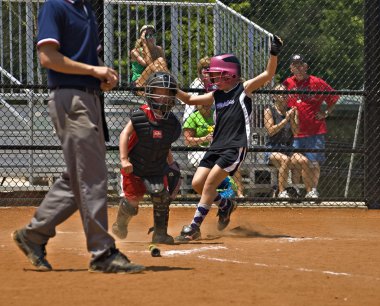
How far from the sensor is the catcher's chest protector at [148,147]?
8.89 metres

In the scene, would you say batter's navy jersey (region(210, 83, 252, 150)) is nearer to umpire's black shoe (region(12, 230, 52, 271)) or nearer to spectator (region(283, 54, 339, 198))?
umpire's black shoe (region(12, 230, 52, 271))

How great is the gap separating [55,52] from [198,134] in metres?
6.28

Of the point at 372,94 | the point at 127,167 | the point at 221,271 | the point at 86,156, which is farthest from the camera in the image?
the point at 372,94

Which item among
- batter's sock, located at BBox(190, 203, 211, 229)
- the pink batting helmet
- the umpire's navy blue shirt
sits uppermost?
the umpire's navy blue shirt

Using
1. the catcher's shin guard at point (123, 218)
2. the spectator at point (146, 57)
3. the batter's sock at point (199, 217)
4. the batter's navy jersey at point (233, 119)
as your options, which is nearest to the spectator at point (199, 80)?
the spectator at point (146, 57)

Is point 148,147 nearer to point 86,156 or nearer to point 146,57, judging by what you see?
point 86,156

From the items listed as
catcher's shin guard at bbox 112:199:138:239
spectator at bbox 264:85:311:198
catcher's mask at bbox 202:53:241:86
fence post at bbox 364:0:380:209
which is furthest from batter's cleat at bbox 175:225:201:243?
fence post at bbox 364:0:380:209

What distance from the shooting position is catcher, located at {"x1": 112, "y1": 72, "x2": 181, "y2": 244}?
28.8ft

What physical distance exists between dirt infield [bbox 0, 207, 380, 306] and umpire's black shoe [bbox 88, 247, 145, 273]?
7cm

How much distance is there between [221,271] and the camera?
6727 millimetres

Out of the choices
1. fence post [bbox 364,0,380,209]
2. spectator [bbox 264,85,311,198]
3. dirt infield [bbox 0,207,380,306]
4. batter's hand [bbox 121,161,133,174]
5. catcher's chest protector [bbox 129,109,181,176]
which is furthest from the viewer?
Result: spectator [bbox 264,85,311,198]

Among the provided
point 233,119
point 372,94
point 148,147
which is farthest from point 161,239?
point 372,94

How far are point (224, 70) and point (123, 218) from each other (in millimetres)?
1661

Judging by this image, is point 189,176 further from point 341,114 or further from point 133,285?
point 133,285
